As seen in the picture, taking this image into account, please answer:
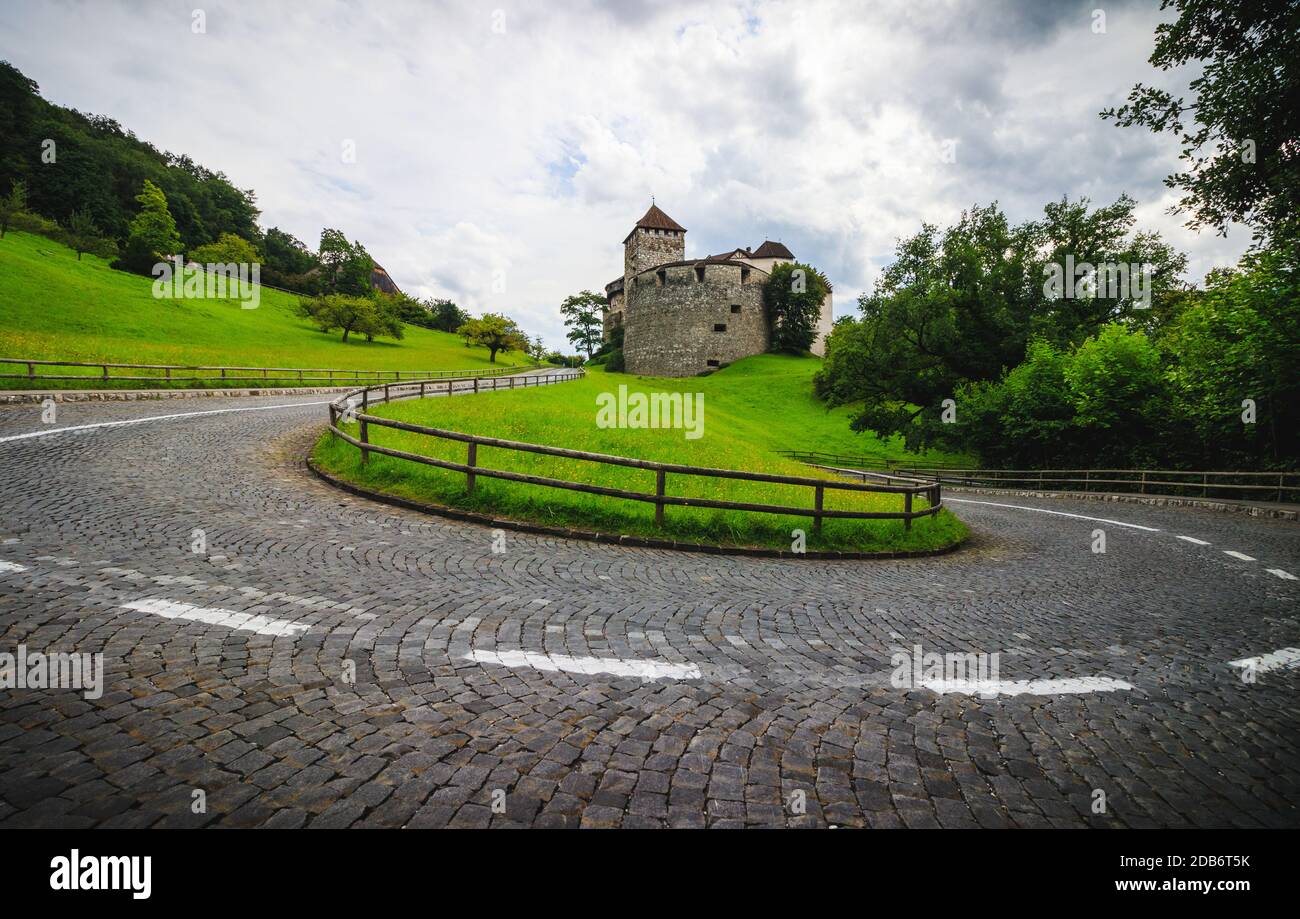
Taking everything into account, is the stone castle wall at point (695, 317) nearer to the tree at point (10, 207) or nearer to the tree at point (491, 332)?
the tree at point (491, 332)

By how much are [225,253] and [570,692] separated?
295ft

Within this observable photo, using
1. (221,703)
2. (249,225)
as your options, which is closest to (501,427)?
(221,703)

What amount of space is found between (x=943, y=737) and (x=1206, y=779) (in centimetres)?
132

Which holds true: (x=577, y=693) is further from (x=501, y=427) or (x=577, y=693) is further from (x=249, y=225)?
(x=249, y=225)

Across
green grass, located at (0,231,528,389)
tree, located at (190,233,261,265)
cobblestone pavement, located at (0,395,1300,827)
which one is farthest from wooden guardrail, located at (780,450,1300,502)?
tree, located at (190,233,261,265)

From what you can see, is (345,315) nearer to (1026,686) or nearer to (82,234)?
(82,234)

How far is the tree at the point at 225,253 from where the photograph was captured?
224ft

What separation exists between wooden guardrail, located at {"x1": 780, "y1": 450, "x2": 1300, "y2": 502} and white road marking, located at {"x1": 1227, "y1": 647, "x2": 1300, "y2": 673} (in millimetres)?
18952

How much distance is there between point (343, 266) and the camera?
8944 cm

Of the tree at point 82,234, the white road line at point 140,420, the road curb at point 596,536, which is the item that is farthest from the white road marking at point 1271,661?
the tree at point 82,234

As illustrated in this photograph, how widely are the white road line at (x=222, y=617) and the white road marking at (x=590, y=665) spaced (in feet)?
4.78

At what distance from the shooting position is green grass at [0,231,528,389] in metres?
26.3

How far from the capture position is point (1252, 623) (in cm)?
598

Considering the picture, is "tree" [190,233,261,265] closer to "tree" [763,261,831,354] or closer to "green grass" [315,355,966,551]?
"tree" [763,261,831,354]
